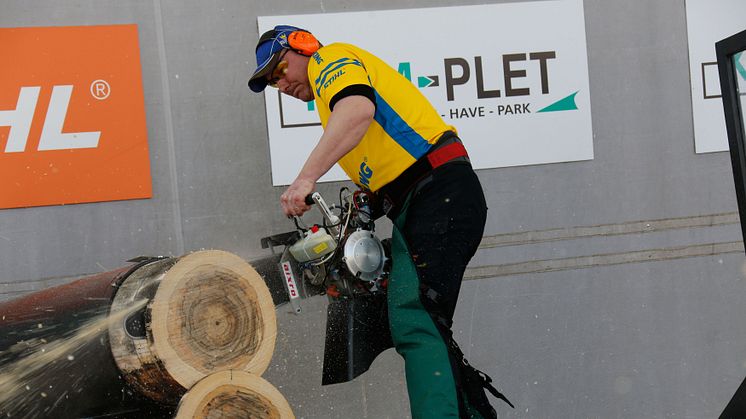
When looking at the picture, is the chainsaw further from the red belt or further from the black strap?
the black strap

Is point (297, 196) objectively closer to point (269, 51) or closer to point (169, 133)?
point (269, 51)

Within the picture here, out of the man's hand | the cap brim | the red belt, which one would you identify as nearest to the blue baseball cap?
the cap brim

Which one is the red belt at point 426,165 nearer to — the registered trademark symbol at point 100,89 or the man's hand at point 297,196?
the man's hand at point 297,196

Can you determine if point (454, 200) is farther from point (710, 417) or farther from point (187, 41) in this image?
point (710, 417)

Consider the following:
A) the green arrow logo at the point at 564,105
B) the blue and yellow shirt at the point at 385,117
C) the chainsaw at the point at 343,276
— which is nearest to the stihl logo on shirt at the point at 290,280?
the chainsaw at the point at 343,276

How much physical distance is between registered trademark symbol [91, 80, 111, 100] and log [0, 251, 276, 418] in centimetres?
113

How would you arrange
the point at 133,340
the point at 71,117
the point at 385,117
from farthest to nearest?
the point at 71,117 < the point at 385,117 < the point at 133,340

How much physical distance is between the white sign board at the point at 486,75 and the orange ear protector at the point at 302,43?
2.13 ft

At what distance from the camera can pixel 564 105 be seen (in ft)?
12.2

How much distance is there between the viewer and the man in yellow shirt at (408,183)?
2.58m

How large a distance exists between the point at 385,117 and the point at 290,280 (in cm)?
64

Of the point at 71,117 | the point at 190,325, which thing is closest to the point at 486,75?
the point at 71,117

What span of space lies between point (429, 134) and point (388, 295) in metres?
0.56

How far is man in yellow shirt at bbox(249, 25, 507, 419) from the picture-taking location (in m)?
2.58
